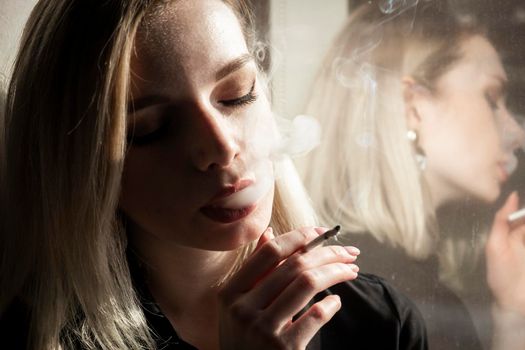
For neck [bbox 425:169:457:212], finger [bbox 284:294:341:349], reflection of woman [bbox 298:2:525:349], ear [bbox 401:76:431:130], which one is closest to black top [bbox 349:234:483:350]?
reflection of woman [bbox 298:2:525:349]

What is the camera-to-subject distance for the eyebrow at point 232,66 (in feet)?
2.67

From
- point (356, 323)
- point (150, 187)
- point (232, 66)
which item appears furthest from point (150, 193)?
point (356, 323)

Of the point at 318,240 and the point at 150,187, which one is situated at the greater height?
the point at 150,187

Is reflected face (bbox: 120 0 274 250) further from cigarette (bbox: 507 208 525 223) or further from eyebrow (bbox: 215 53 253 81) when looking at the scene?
cigarette (bbox: 507 208 525 223)

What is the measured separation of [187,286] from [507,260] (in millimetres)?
539

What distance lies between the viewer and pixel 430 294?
1101mm

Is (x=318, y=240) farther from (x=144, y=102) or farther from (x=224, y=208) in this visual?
(x=144, y=102)

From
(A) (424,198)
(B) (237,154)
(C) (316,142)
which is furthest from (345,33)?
(B) (237,154)

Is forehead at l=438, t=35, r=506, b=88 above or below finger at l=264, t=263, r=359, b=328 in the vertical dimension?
above

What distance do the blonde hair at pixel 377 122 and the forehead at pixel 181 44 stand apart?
1.32 ft

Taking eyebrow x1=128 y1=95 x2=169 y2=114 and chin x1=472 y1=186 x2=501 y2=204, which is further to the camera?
chin x1=472 y1=186 x2=501 y2=204

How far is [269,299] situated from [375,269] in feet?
1.42

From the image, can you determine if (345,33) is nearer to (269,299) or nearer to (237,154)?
(237,154)

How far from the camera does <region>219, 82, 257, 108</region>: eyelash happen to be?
84 centimetres
